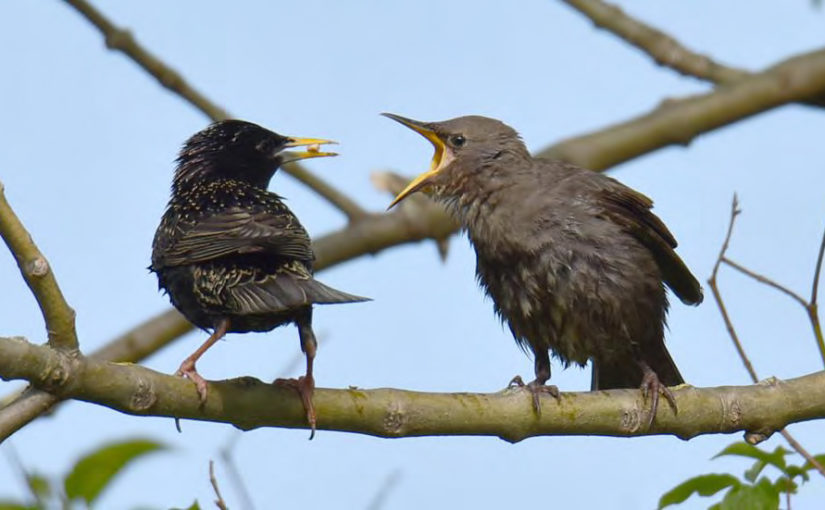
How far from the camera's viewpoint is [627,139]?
8.48 metres

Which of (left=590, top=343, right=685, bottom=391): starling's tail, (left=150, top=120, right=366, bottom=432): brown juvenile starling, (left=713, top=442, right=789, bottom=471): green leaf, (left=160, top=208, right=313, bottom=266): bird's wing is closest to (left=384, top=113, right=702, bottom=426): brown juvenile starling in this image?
(left=590, top=343, right=685, bottom=391): starling's tail

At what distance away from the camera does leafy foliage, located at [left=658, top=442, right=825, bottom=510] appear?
4488 mm

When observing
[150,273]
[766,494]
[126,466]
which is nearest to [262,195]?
[150,273]

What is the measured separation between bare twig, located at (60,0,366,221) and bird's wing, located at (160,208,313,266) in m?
2.33

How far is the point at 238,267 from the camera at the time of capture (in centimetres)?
563

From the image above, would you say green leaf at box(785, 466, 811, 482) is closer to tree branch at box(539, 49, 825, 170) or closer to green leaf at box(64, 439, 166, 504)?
green leaf at box(64, 439, 166, 504)

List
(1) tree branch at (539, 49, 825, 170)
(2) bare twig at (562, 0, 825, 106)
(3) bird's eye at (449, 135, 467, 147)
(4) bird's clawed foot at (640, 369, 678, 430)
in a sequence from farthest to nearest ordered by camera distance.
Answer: (2) bare twig at (562, 0, 825, 106) → (1) tree branch at (539, 49, 825, 170) → (3) bird's eye at (449, 135, 467, 147) → (4) bird's clawed foot at (640, 369, 678, 430)

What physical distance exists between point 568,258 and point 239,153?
1818 mm

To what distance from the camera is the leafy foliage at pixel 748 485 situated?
4.49m

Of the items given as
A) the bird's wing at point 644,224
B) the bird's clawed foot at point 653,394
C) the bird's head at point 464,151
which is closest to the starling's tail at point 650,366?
the bird's wing at point 644,224

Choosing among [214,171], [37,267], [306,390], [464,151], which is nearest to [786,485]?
[306,390]

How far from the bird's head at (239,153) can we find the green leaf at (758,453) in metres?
2.89

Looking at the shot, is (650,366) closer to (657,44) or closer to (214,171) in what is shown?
(214,171)

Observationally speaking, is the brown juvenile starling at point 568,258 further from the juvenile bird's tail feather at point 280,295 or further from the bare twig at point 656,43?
the bare twig at point 656,43
